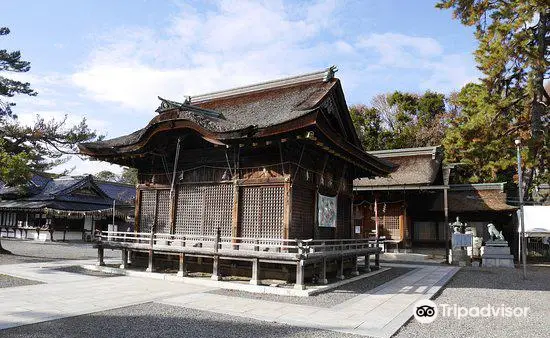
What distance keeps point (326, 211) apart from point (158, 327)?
866 centimetres

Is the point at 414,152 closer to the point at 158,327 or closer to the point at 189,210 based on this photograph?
the point at 189,210

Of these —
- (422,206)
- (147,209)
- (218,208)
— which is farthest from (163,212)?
(422,206)

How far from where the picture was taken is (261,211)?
13055mm

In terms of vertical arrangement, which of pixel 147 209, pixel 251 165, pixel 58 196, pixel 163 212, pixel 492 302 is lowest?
pixel 492 302

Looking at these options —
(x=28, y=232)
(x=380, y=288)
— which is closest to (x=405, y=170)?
(x=380, y=288)

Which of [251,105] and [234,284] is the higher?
[251,105]

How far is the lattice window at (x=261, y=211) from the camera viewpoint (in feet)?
41.8

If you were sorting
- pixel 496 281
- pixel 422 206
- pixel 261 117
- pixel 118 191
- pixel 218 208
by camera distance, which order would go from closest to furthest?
pixel 218 208, pixel 261 117, pixel 496 281, pixel 422 206, pixel 118 191

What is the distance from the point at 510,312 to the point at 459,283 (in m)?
5.04

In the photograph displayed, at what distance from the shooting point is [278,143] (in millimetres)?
12477

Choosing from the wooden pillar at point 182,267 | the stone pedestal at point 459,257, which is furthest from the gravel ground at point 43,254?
the stone pedestal at point 459,257

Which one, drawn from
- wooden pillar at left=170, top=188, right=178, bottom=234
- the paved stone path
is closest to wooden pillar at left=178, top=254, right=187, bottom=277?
the paved stone path

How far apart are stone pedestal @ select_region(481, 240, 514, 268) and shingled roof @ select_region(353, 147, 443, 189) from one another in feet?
16.6

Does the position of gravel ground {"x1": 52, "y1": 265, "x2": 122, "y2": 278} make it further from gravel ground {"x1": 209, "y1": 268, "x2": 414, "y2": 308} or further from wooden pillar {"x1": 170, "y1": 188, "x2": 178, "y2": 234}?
gravel ground {"x1": 209, "y1": 268, "x2": 414, "y2": 308}
